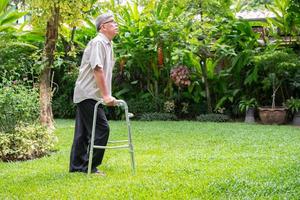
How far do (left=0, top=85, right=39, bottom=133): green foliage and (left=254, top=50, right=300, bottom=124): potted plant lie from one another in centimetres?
533

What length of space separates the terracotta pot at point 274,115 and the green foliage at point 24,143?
5.25 metres

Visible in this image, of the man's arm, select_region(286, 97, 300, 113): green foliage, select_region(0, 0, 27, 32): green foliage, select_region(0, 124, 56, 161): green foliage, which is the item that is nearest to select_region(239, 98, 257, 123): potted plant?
select_region(286, 97, 300, 113): green foliage

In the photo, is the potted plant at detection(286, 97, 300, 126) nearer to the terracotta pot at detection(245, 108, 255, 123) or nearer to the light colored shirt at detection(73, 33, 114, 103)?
the terracotta pot at detection(245, 108, 255, 123)

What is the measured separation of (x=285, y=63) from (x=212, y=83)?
2.25 meters

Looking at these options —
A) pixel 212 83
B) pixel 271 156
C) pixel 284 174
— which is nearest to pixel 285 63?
pixel 212 83

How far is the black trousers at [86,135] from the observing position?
4.31 m

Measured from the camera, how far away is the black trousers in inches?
170

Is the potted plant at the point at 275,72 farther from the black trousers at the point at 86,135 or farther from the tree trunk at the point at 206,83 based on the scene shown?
the black trousers at the point at 86,135

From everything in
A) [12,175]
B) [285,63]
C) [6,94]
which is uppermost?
[285,63]

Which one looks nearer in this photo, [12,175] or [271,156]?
[12,175]

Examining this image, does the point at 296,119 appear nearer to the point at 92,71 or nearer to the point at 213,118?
the point at 213,118

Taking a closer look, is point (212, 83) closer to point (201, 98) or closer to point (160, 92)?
point (201, 98)

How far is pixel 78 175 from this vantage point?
167 inches

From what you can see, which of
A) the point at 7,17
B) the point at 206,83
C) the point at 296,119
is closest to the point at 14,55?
the point at 7,17
